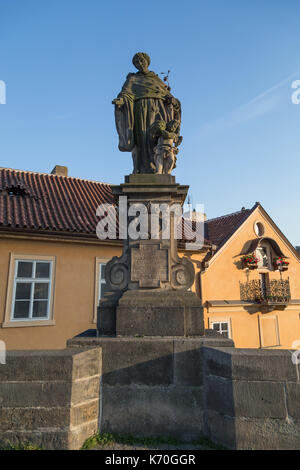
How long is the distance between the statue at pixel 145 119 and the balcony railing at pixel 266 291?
10388mm

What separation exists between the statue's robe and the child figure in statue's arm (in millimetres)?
230

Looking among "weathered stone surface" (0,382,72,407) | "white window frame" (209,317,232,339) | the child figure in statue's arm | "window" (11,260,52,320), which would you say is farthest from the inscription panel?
"white window frame" (209,317,232,339)

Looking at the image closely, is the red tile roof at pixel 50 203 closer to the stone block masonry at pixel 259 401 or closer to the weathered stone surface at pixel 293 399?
the stone block masonry at pixel 259 401

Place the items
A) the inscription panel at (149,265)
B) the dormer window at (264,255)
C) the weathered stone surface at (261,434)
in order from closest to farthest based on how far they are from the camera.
A: the weathered stone surface at (261,434), the inscription panel at (149,265), the dormer window at (264,255)

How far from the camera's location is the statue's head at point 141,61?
4.50 meters

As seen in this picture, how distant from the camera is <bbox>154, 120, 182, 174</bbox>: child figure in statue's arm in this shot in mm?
4035

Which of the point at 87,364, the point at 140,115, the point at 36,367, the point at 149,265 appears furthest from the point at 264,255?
the point at 36,367

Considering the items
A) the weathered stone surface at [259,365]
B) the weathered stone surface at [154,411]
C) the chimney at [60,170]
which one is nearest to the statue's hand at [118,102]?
the weathered stone surface at [259,365]

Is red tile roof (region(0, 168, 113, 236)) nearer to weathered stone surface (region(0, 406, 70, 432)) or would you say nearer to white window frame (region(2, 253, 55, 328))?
white window frame (region(2, 253, 55, 328))

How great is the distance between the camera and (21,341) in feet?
25.2
